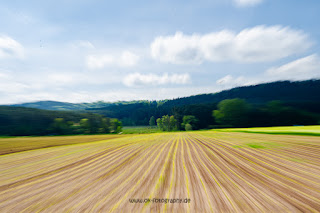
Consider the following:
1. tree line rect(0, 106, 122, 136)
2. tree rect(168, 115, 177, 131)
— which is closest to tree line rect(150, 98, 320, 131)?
tree rect(168, 115, 177, 131)

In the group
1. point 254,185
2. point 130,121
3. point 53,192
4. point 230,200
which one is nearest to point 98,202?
point 53,192

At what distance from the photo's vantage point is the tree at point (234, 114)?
50.7 m

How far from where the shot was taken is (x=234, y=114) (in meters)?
52.3

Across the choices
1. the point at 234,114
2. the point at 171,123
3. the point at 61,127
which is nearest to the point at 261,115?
the point at 234,114

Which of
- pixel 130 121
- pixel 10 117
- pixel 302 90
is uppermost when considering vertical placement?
pixel 302 90

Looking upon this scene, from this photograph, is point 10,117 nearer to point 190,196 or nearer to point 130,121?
point 190,196

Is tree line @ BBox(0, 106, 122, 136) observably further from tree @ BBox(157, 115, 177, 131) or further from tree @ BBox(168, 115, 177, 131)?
tree @ BBox(168, 115, 177, 131)

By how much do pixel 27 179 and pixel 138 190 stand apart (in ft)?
19.0

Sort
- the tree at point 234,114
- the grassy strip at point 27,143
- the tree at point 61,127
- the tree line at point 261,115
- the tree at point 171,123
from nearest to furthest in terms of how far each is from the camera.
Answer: the grassy strip at point 27,143 → the tree line at point 261,115 → the tree at point 61,127 → the tree at point 234,114 → the tree at point 171,123

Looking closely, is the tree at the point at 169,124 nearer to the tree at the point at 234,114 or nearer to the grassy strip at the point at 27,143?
the tree at the point at 234,114

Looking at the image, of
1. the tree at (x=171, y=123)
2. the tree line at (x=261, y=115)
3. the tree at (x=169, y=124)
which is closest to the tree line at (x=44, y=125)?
the tree at (x=169, y=124)

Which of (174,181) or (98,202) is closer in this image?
(98,202)

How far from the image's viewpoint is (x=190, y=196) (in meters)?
3.87

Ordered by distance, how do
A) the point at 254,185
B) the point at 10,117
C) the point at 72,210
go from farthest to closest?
the point at 10,117, the point at 254,185, the point at 72,210
